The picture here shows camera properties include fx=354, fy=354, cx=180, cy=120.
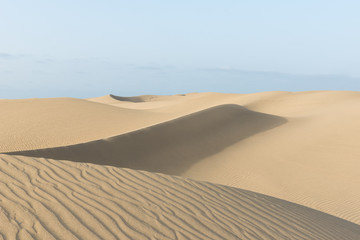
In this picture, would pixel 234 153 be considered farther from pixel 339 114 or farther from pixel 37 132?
pixel 339 114

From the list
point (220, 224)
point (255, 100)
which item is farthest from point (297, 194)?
point (255, 100)

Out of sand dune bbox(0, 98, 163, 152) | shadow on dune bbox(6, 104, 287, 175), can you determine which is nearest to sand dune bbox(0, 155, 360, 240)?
shadow on dune bbox(6, 104, 287, 175)

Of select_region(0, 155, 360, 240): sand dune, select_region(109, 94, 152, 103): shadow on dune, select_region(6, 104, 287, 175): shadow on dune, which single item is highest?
select_region(0, 155, 360, 240): sand dune

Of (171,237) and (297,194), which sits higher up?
(171,237)

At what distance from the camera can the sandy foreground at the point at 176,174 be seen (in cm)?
413

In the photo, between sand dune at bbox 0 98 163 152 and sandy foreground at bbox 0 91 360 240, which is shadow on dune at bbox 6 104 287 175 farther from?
sand dune at bbox 0 98 163 152

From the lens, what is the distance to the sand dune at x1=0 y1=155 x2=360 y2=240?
3.80 metres

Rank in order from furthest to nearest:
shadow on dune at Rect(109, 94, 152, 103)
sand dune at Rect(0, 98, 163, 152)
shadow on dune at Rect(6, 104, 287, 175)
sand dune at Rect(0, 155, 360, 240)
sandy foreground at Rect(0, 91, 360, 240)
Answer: shadow on dune at Rect(109, 94, 152, 103) < sand dune at Rect(0, 98, 163, 152) < shadow on dune at Rect(6, 104, 287, 175) < sandy foreground at Rect(0, 91, 360, 240) < sand dune at Rect(0, 155, 360, 240)

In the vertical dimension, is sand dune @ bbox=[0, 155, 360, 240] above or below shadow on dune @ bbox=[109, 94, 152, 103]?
above

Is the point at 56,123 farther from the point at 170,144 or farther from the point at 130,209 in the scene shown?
the point at 130,209

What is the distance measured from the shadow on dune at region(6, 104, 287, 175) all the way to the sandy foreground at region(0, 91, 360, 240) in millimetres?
50

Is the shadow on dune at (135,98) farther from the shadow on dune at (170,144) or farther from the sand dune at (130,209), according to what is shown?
the sand dune at (130,209)

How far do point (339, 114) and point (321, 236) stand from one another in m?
20.1

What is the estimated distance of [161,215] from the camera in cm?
441
